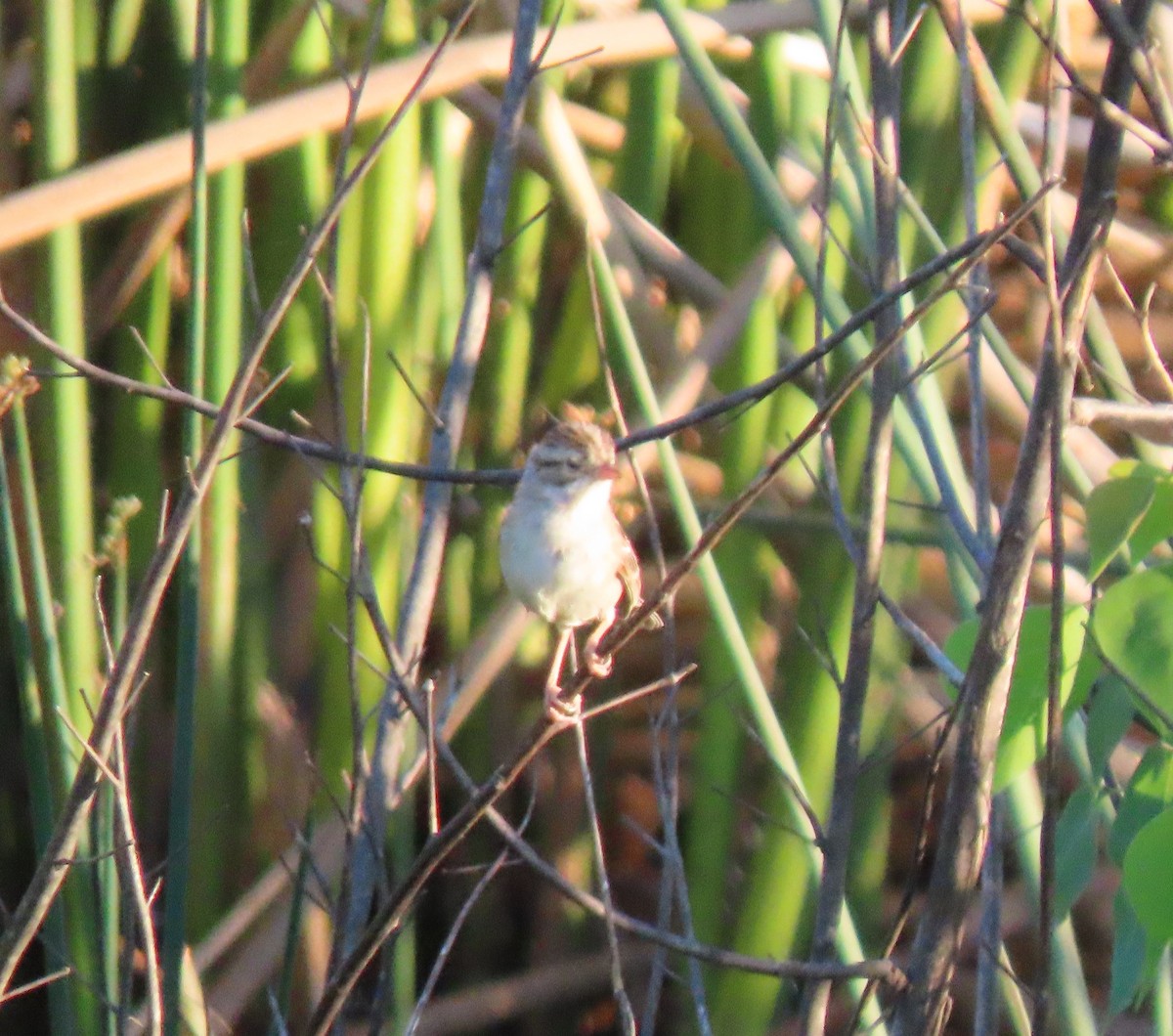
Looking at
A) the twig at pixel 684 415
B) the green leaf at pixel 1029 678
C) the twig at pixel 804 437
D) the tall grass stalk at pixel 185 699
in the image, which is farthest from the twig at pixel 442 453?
the green leaf at pixel 1029 678

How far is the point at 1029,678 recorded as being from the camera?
4.31 ft

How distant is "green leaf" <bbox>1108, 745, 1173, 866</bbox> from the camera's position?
1.23 metres

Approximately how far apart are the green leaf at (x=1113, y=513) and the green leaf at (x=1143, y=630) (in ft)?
0.09

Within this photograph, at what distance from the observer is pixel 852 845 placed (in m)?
2.48

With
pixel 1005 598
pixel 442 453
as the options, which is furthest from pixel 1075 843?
pixel 442 453

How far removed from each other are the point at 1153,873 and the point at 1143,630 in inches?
7.2

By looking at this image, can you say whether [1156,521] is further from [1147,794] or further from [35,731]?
[35,731]

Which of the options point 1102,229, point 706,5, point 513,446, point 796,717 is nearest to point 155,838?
point 513,446

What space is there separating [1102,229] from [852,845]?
145 cm

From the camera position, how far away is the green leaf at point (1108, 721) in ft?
4.30

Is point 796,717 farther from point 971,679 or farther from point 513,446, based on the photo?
point 971,679

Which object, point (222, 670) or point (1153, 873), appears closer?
point (1153, 873)

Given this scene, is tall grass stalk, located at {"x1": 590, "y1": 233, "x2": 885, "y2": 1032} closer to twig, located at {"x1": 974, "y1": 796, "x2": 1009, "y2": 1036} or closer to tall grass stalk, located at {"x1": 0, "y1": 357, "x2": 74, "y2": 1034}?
twig, located at {"x1": 974, "y1": 796, "x2": 1009, "y2": 1036}

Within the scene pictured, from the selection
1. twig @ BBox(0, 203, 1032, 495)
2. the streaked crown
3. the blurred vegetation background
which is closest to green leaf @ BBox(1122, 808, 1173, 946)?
twig @ BBox(0, 203, 1032, 495)
